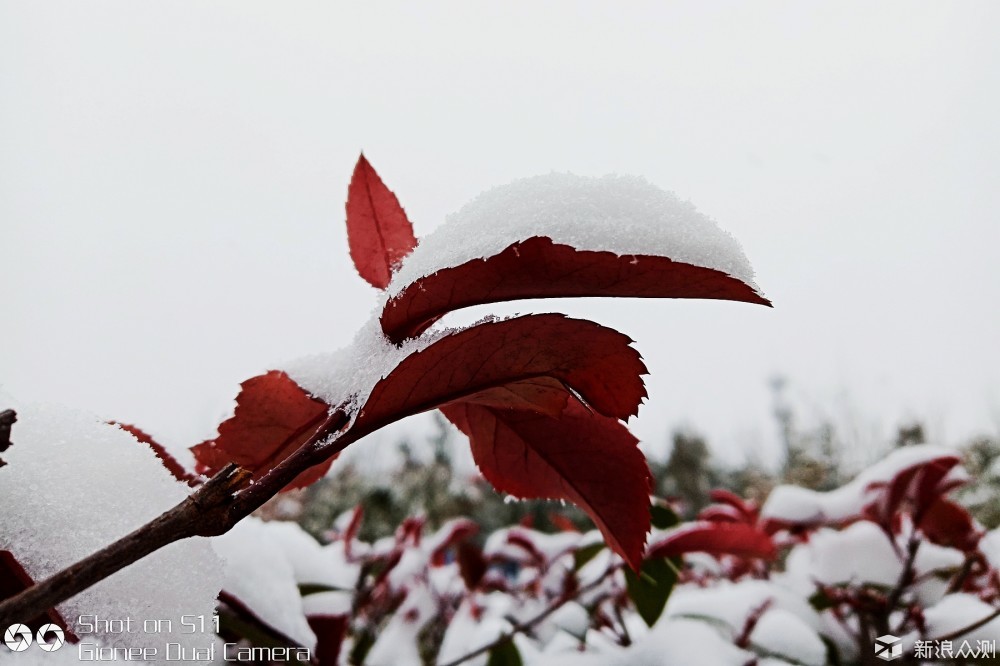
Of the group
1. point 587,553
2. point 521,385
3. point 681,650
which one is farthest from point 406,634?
point 521,385

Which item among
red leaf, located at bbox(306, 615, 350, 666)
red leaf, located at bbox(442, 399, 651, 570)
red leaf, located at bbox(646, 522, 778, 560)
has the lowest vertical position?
red leaf, located at bbox(646, 522, 778, 560)

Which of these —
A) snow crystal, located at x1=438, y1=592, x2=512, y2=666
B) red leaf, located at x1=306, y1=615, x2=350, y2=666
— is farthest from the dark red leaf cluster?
snow crystal, located at x1=438, y1=592, x2=512, y2=666

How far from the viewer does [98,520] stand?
13.2 inches

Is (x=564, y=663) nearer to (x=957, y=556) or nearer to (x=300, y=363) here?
(x=300, y=363)

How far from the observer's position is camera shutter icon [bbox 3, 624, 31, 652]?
0.86 feet

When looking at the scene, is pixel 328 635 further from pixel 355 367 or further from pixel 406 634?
pixel 406 634

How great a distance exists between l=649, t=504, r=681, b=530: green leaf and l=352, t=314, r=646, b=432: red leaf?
0.62 metres

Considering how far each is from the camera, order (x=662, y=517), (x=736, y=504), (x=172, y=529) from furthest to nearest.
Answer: (x=736, y=504), (x=662, y=517), (x=172, y=529)

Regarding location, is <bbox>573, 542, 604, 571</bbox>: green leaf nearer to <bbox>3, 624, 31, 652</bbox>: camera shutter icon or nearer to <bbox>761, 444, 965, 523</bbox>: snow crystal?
<bbox>761, 444, 965, 523</bbox>: snow crystal

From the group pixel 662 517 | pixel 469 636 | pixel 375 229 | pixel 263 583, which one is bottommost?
pixel 469 636

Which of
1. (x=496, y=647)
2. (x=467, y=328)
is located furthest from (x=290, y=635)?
(x=496, y=647)

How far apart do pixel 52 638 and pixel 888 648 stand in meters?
1.03

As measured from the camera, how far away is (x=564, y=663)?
0.77 meters

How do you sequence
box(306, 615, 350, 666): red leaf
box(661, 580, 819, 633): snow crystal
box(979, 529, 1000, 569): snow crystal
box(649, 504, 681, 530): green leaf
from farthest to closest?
box(979, 529, 1000, 569): snow crystal, box(661, 580, 819, 633): snow crystal, box(649, 504, 681, 530): green leaf, box(306, 615, 350, 666): red leaf
